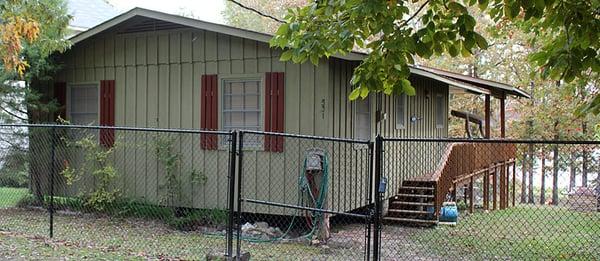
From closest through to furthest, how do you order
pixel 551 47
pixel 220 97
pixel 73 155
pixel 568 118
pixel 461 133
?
1. pixel 551 47
2. pixel 220 97
3. pixel 73 155
4. pixel 568 118
5. pixel 461 133

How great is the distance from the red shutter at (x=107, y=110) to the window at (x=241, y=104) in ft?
7.79

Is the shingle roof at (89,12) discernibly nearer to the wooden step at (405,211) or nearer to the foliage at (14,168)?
the foliage at (14,168)

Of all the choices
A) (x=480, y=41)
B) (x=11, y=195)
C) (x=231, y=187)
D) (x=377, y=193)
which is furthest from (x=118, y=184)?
(x=480, y=41)

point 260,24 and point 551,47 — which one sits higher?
point 260,24

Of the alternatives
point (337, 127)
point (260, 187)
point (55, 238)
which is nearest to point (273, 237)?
point (260, 187)

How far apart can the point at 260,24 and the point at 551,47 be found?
89.3ft

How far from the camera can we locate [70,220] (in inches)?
374

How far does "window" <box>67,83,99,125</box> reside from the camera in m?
10.7

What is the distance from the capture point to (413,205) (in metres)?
11.2

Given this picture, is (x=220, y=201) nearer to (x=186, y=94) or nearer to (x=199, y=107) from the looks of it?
(x=199, y=107)

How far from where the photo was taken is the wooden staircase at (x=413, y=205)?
10797 mm

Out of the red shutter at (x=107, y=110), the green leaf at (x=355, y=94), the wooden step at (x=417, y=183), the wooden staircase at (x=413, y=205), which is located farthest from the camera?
the wooden step at (x=417, y=183)

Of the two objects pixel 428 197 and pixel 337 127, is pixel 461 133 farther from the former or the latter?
pixel 337 127

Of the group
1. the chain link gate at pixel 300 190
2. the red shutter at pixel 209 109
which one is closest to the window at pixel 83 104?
the red shutter at pixel 209 109
